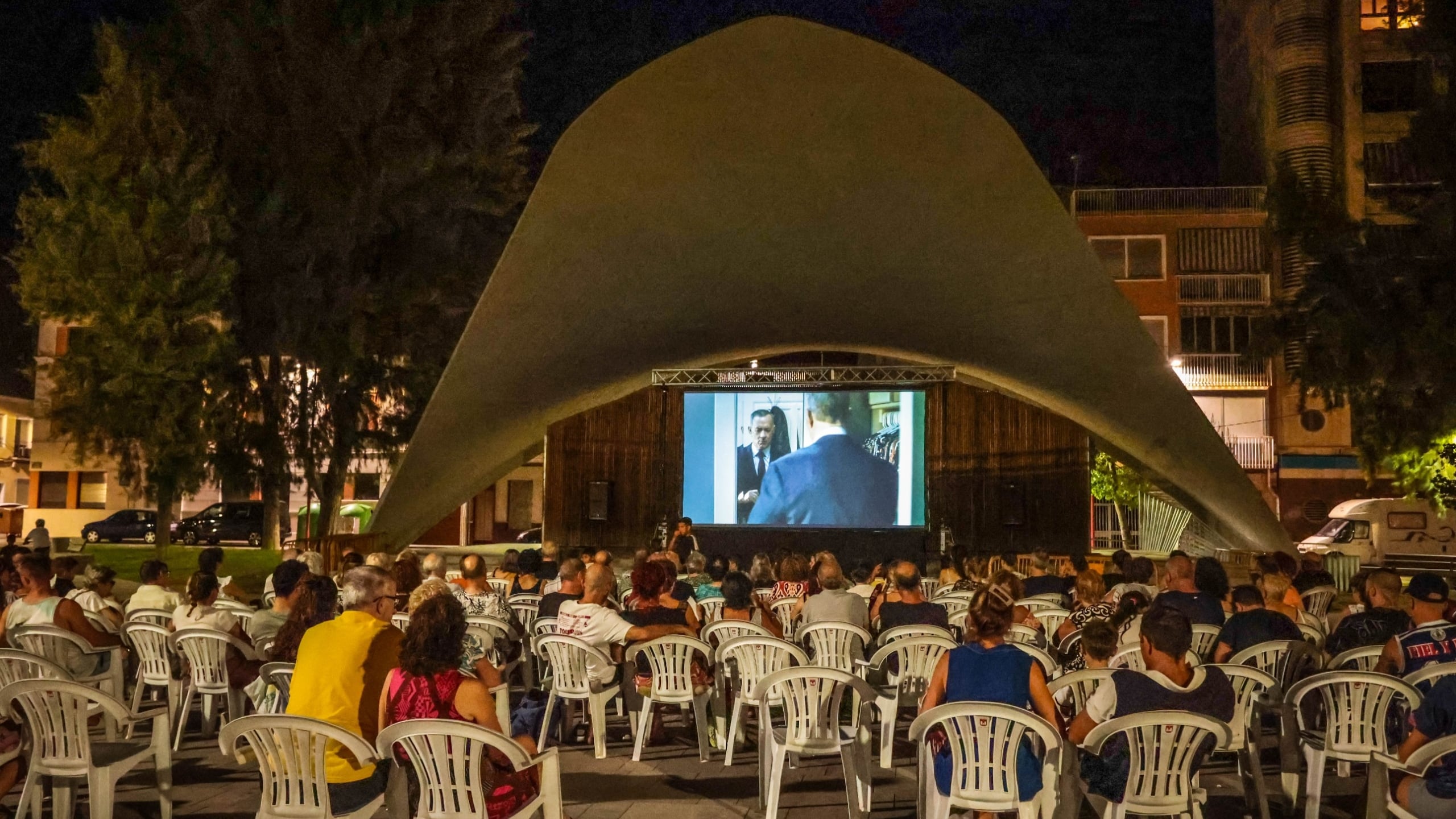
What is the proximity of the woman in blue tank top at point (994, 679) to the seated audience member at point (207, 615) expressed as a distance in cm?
319

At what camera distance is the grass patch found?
1227 centimetres

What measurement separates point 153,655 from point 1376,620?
224 inches

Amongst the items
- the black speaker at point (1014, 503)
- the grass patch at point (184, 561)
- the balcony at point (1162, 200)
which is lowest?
the grass patch at point (184, 561)

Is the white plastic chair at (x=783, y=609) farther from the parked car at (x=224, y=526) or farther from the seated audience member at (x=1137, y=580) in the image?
the parked car at (x=224, y=526)

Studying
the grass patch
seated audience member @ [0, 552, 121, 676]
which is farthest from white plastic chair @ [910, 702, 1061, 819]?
the grass patch

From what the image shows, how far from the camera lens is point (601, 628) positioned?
501 centimetres

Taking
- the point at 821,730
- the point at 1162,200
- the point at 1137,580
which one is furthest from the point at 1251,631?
the point at 1162,200

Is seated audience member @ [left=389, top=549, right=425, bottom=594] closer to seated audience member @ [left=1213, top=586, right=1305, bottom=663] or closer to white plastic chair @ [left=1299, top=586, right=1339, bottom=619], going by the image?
seated audience member @ [left=1213, top=586, right=1305, bottom=663]

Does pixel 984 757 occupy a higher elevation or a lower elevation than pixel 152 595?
lower

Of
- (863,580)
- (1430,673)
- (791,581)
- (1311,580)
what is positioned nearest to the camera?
(1430,673)

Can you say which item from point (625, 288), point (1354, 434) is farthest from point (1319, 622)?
point (1354, 434)

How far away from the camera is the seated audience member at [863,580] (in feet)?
22.6

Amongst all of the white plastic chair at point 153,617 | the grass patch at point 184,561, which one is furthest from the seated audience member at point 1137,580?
the grass patch at point 184,561

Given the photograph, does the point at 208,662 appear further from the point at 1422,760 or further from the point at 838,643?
the point at 1422,760
